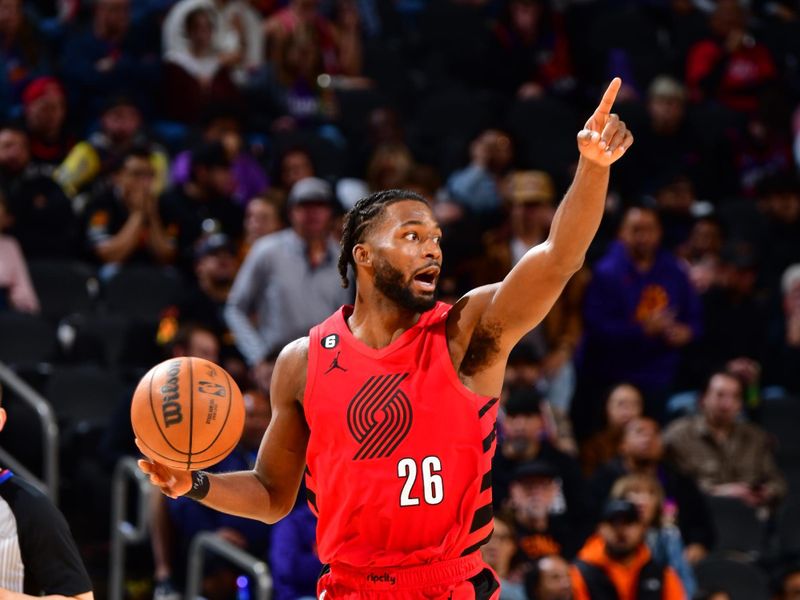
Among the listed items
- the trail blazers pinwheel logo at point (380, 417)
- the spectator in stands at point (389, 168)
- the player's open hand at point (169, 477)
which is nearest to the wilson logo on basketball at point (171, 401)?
the player's open hand at point (169, 477)

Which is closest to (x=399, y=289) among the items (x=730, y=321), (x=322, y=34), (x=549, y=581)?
(x=549, y=581)

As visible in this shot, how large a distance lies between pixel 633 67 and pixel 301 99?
10.6 feet

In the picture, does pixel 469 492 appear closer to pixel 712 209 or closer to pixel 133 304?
pixel 133 304

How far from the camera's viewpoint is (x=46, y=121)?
34.3 feet

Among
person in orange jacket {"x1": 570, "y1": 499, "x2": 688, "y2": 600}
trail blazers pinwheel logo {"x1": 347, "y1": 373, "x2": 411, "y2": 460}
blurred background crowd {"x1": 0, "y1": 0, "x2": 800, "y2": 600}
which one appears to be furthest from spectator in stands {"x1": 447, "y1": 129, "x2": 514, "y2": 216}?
trail blazers pinwheel logo {"x1": 347, "y1": 373, "x2": 411, "y2": 460}

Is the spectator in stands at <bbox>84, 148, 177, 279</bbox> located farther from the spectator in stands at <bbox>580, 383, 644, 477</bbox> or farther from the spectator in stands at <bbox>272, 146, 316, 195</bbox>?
the spectator in stands at <bbox>580, 383, 644, 477</bbox>

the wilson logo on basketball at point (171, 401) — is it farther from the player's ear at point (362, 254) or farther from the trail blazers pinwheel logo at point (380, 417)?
the player's ear at point (362, 254)

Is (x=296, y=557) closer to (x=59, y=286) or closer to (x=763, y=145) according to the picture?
(x=59, y=286)

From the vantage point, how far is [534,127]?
1282 centimetres

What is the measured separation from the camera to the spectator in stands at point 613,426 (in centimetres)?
962

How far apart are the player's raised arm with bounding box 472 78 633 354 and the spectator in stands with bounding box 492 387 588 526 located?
4.60m

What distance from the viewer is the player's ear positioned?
450 centimetres

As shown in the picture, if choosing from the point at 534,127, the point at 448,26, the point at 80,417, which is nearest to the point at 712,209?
the point at 534,127

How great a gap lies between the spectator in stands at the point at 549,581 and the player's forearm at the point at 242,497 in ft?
11.1
